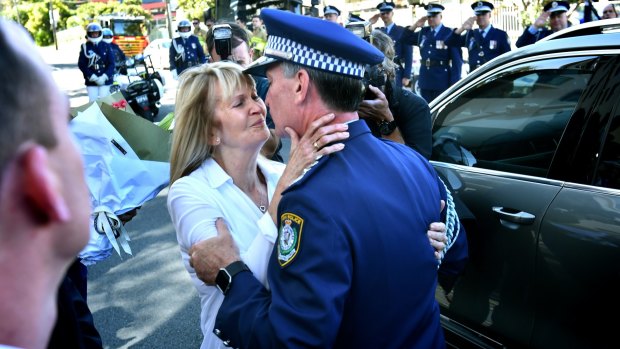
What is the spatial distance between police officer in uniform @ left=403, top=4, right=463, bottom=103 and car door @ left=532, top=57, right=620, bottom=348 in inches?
324

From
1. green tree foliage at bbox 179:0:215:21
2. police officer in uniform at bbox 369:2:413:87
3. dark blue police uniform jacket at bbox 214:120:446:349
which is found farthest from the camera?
green tree foliage at bbox 179:0:215:21

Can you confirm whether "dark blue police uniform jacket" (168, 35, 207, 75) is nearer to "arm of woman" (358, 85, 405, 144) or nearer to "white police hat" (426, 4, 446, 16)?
"white police hat" (426, 4, 446, 16)

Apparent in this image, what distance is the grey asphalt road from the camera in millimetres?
3730

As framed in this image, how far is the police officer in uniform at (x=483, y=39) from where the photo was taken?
9.88 metres

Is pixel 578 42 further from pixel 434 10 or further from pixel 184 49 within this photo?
pixel 184 49

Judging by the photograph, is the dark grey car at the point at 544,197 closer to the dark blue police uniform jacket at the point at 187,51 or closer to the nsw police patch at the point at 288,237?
the nsw police patch at the point at 288,237

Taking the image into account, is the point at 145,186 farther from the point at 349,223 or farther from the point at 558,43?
the point at 558,43

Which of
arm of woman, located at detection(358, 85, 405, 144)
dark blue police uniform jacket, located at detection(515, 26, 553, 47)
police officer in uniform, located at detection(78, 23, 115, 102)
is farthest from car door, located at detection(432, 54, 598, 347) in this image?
police officer in uniform, located at detection(78, 23, 115, 102)

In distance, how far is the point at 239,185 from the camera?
2.26 metres

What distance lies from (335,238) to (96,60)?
13560 millimetres

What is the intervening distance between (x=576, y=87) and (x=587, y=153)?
0.35 meters

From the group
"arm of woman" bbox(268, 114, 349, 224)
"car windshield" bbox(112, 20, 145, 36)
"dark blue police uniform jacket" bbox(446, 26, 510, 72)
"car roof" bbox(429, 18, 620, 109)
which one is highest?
"car roof" bbox(429, 18, 620, 109)

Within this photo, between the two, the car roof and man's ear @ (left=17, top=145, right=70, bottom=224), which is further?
the car roof

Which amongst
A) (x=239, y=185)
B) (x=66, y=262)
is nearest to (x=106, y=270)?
(x=239, y=185)
